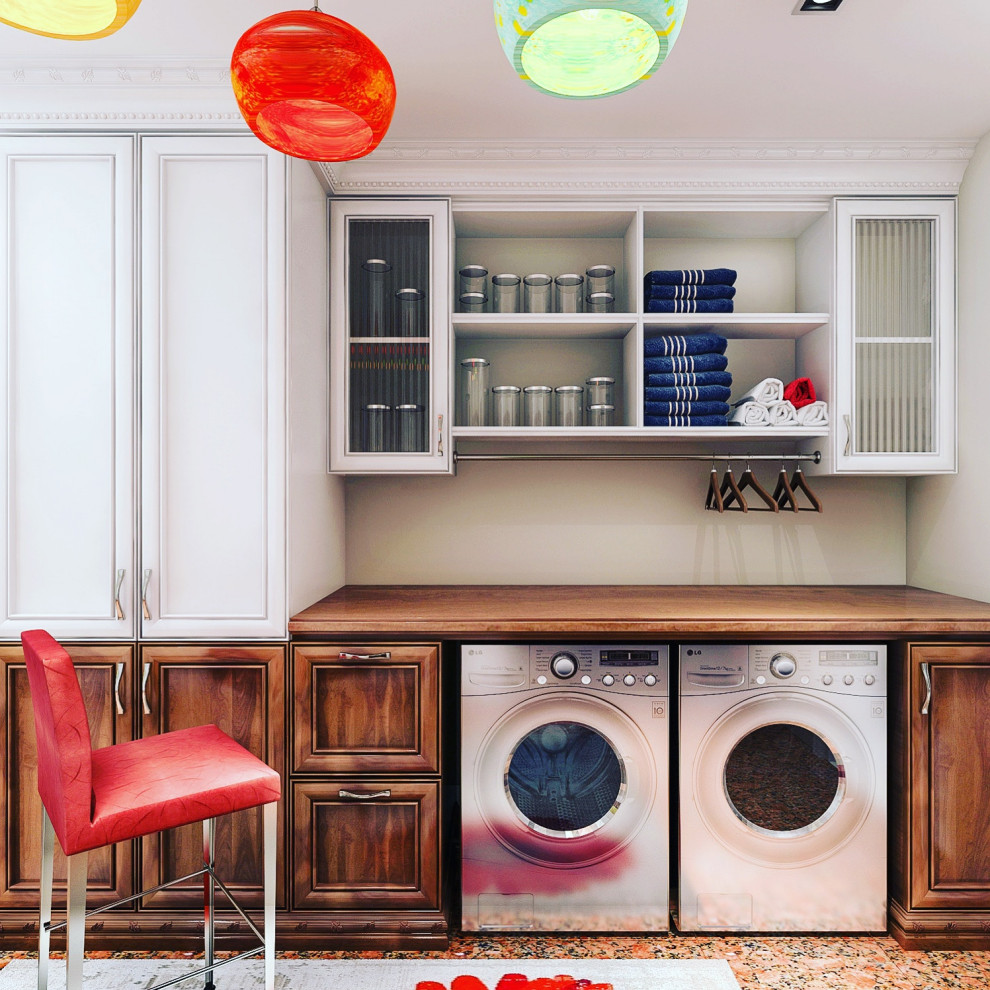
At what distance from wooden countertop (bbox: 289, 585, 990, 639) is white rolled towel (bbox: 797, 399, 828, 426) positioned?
64 cm

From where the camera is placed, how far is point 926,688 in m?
2.09

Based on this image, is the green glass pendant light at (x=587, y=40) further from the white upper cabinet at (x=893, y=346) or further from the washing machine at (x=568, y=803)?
the white upper cabinet at (x=893, y=346)

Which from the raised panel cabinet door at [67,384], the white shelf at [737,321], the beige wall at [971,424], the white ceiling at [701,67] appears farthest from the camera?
the white shelf at [737,321]

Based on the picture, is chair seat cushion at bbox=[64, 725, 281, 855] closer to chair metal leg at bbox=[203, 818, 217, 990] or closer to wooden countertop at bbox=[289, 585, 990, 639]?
chair metal leg at bbox=[203, 818, 217, 990]

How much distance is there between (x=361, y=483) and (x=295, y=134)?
1.65 meters

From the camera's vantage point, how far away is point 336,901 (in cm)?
206

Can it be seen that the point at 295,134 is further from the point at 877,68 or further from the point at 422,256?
the point at 877,68

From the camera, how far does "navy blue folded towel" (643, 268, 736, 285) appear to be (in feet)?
8.24

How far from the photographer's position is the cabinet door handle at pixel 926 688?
6.84 ft

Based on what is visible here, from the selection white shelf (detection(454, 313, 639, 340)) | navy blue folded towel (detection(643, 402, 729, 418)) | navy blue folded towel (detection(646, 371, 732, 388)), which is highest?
white shelf (detection(454, 313, 639, 340))

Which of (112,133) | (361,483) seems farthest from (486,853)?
(112,133)

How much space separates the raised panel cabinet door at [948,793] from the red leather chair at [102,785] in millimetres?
1878

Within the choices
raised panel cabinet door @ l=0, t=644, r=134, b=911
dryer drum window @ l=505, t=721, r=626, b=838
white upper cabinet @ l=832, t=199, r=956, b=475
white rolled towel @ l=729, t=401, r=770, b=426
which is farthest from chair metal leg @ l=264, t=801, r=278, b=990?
white upper cabinet @ l=832, t=199, r=956, b=475

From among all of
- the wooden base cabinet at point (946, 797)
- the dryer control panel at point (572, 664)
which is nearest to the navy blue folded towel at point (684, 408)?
the dryer control panel at point (572, 664)
